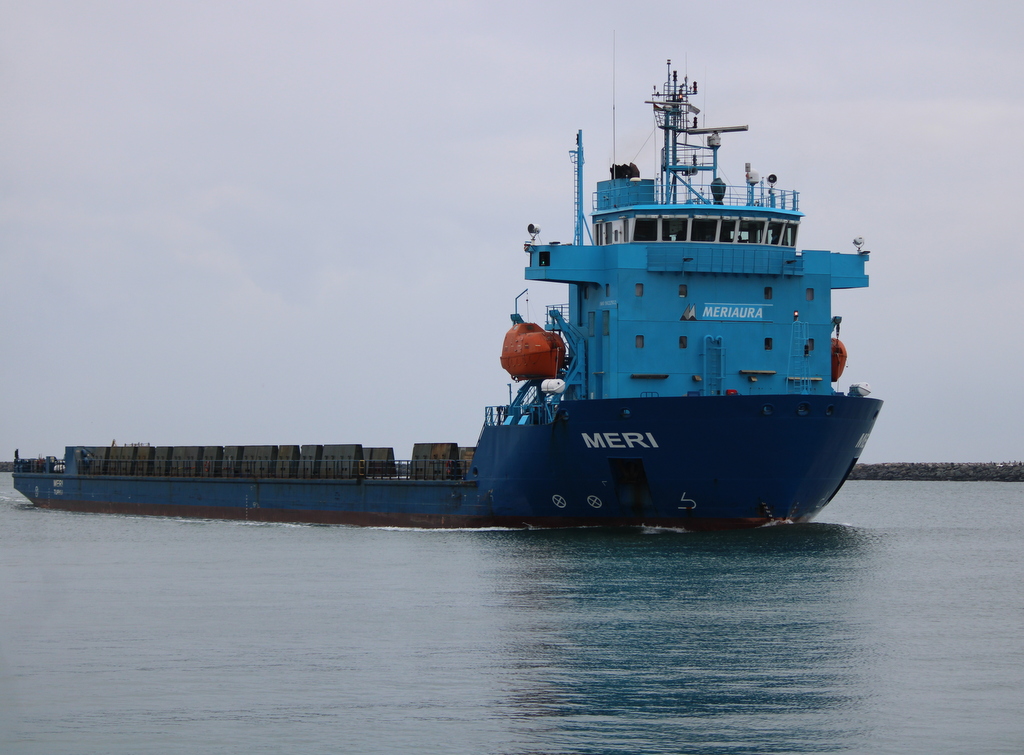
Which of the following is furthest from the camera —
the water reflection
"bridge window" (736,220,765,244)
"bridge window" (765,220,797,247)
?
"bridge window" (765,220,797,247)

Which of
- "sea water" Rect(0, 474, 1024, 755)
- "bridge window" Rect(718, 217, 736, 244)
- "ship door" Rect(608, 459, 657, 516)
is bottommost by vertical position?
"sea water" Rect(0, 474, 1024, 755)

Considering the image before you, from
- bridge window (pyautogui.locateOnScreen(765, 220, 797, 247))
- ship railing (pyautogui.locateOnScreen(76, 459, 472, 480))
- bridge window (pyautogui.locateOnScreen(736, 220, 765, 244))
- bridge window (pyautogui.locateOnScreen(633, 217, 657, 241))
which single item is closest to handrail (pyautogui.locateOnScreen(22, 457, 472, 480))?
ship railing (pyautogui.locateOnScreen(76, 459, 472, 480))

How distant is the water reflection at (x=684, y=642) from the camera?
14.3m

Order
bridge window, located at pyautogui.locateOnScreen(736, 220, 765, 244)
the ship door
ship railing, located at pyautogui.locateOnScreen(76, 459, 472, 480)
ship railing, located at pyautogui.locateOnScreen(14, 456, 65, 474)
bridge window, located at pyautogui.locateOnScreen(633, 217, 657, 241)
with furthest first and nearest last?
ship railing, located at pyautogui.locateOnScreen(14, 456, 65, 474), ship railing, located at pyautogui.locateOnScreen(76, 459, 472, 480), bridge window, located at pyautogui.locateOnScreen(736, 220, 765, 244), bridge window, located at pyautogui.locateOnScreen(633, 217, 657, 241), the ship door

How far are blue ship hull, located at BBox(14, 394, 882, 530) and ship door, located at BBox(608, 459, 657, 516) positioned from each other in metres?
0.03

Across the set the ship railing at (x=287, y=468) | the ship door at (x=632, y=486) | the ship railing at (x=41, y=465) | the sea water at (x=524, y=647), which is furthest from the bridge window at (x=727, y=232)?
the ship railing at (x=41, y=465)

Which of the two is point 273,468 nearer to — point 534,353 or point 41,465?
point 534,353

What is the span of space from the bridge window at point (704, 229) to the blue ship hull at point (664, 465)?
6.08 metres

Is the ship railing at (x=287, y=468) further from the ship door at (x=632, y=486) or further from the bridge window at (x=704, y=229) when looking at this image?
the bridge window at (x=704, y=229)

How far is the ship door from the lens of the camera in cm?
3203

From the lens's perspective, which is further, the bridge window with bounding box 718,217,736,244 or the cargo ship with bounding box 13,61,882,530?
the bridge window with bounding box 718,217,736,244

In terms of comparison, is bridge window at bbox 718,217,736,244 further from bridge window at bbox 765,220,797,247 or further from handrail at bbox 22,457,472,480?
handrail at bbox 22,457,472,480

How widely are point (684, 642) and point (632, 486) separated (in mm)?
13190

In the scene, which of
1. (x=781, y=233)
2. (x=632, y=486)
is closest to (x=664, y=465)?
(x=632, y=486)
